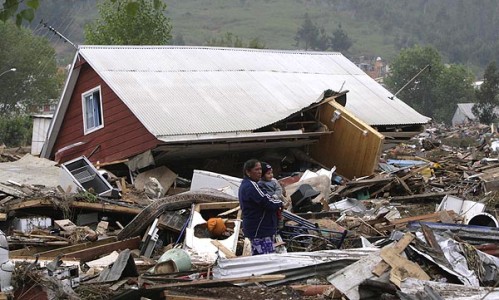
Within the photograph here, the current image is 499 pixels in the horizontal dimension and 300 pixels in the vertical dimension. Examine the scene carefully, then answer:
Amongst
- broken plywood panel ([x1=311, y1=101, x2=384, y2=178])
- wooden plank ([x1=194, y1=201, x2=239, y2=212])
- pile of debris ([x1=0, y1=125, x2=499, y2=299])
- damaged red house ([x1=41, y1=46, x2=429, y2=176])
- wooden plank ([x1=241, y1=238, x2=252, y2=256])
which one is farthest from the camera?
broken plywood panel ([x1=311, y1=101, x2=384, y2=178])

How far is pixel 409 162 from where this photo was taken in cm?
2256

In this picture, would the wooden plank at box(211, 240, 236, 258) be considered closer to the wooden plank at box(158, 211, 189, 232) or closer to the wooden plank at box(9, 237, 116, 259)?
the wooden plank at box(158, 211, 189, 232)

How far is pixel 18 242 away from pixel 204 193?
9.35 feet

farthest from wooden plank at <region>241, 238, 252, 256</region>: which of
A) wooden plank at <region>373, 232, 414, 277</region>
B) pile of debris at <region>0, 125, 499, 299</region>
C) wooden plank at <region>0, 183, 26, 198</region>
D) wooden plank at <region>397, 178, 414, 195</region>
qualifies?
wooden plank at <region>397, 178, 414, 195</region>

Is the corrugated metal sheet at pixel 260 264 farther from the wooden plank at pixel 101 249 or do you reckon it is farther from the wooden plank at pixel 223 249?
the wooden plank at pixel 101 249

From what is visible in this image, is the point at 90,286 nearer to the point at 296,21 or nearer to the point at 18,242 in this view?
the point at 18,242

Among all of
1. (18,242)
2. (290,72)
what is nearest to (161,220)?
(18,242)

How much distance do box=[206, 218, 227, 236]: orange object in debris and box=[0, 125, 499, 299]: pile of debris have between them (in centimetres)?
2

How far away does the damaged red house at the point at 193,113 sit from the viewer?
17.2 metres

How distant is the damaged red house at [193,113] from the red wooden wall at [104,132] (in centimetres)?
2

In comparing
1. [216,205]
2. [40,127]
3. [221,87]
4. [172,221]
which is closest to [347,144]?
[221,87]

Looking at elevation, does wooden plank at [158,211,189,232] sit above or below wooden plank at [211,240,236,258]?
below

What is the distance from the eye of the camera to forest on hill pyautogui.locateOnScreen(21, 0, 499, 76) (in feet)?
482

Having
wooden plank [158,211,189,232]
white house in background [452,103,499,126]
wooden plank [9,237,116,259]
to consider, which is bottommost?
white house in background [452,103,499,126]
